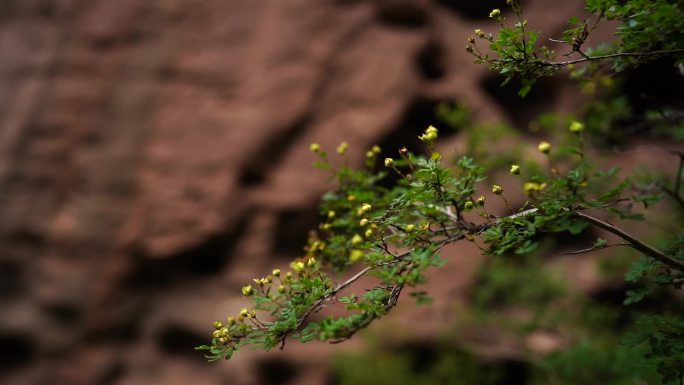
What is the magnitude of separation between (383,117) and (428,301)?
364 centimetres

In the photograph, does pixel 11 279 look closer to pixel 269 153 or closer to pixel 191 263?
pixel 191 263

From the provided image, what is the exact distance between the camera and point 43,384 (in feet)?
16.8

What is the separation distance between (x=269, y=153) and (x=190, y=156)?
0.76m

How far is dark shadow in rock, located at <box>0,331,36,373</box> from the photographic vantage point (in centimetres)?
517

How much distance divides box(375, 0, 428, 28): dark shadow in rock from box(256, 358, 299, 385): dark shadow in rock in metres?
3.34

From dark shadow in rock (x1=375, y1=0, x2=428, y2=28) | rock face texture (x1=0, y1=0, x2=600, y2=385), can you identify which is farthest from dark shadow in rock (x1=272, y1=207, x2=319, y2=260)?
dark shadow in rock (x1=375, y1=0, x2=428, y2=28)

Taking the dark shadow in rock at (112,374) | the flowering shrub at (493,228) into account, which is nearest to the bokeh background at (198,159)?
the dark shadow in rock at (112,374)

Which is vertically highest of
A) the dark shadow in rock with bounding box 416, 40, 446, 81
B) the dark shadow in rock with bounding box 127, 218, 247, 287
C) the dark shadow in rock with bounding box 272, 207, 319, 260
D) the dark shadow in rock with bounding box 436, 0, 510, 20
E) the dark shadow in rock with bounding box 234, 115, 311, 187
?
the dark shadow in rock with bounding box 436, 0, 510, 20

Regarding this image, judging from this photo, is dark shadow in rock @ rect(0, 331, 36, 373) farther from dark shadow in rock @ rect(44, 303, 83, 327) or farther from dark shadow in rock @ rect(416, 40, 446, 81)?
dark shadow in rock @ rect(416, 40, 446, 81)

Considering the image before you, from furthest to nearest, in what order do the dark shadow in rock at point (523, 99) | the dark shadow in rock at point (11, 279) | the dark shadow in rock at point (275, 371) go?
the dark shadow in rock at point (523, 99) < the dark shadow in rock at point (11, 279) < the dark shadow in rock at point (275, 371)

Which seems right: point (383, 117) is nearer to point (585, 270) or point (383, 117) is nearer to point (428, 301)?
point (585, 270)

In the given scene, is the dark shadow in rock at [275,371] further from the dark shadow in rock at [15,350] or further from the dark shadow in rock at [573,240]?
the dark shadow in rock at [573,240]

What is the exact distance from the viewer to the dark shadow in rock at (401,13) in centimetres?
531

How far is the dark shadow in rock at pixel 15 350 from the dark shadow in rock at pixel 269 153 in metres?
2.51
